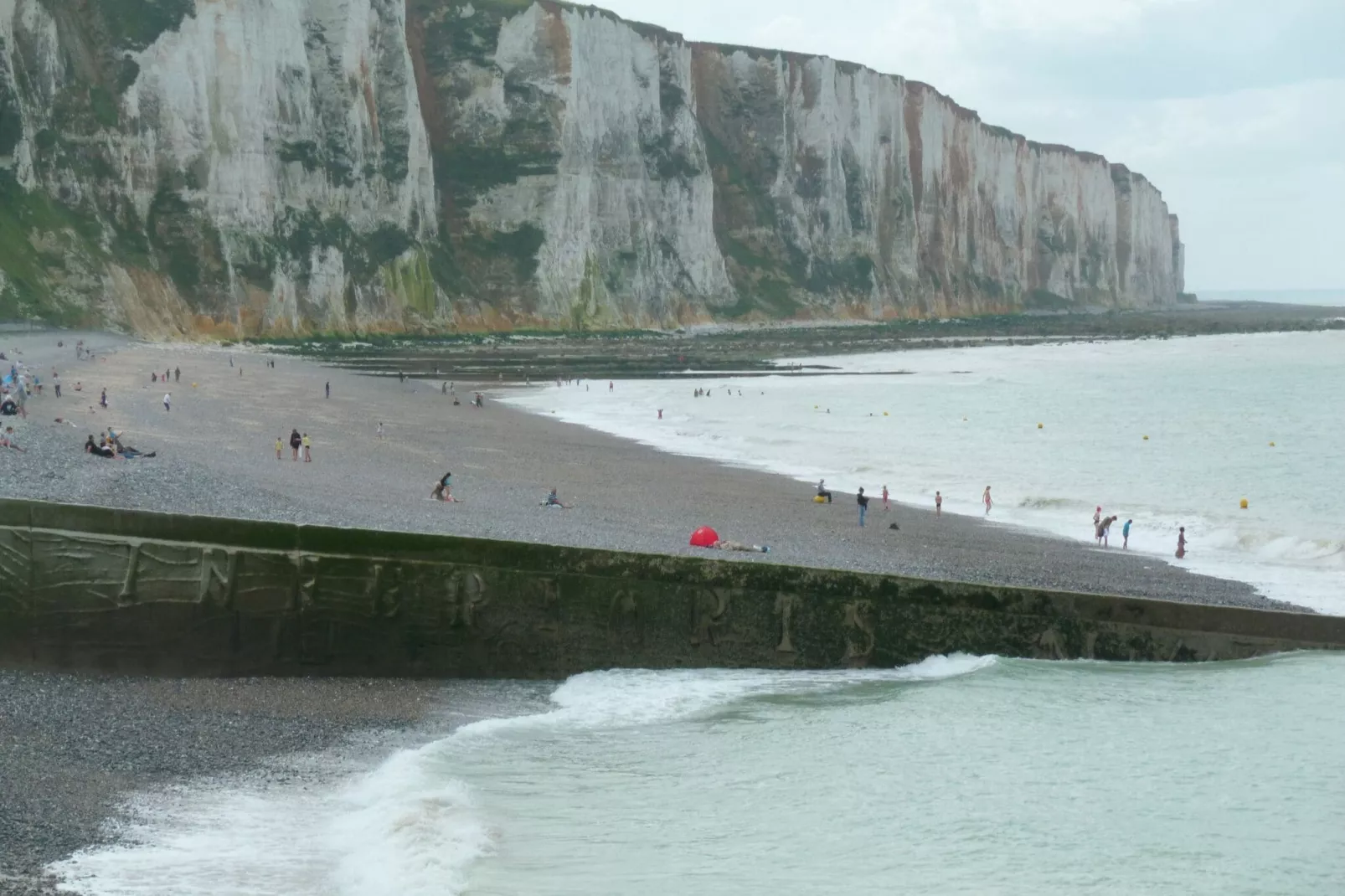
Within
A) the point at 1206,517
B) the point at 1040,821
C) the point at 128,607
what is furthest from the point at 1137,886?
the point at 1206,517

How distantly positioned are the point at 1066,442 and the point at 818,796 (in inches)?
1256

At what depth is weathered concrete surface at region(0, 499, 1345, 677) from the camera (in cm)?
1173

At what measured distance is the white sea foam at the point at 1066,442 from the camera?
24.1 metres

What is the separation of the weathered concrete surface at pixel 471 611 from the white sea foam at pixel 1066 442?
6160 mm

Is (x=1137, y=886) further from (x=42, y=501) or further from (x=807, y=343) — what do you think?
(x=807, y=343)

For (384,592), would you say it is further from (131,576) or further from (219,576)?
(131,576)

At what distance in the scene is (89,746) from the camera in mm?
9562

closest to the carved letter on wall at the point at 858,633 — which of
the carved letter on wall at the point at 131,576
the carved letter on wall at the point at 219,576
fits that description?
the carved letter on wall at the point at 219,576

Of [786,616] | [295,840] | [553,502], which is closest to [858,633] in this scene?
[786,616]

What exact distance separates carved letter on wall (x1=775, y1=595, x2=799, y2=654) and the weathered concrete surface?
0.02 m

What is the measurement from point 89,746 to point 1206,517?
20.9 m

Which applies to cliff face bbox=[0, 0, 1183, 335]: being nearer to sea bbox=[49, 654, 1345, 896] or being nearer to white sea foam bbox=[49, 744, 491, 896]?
sea bbox=[49, 654, 1345, 896]

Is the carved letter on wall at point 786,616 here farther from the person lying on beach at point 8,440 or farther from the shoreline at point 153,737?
the person lying on beach at point 8,440

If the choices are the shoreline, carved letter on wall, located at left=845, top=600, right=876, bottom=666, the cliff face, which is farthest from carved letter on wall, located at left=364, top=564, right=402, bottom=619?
the cliff face
